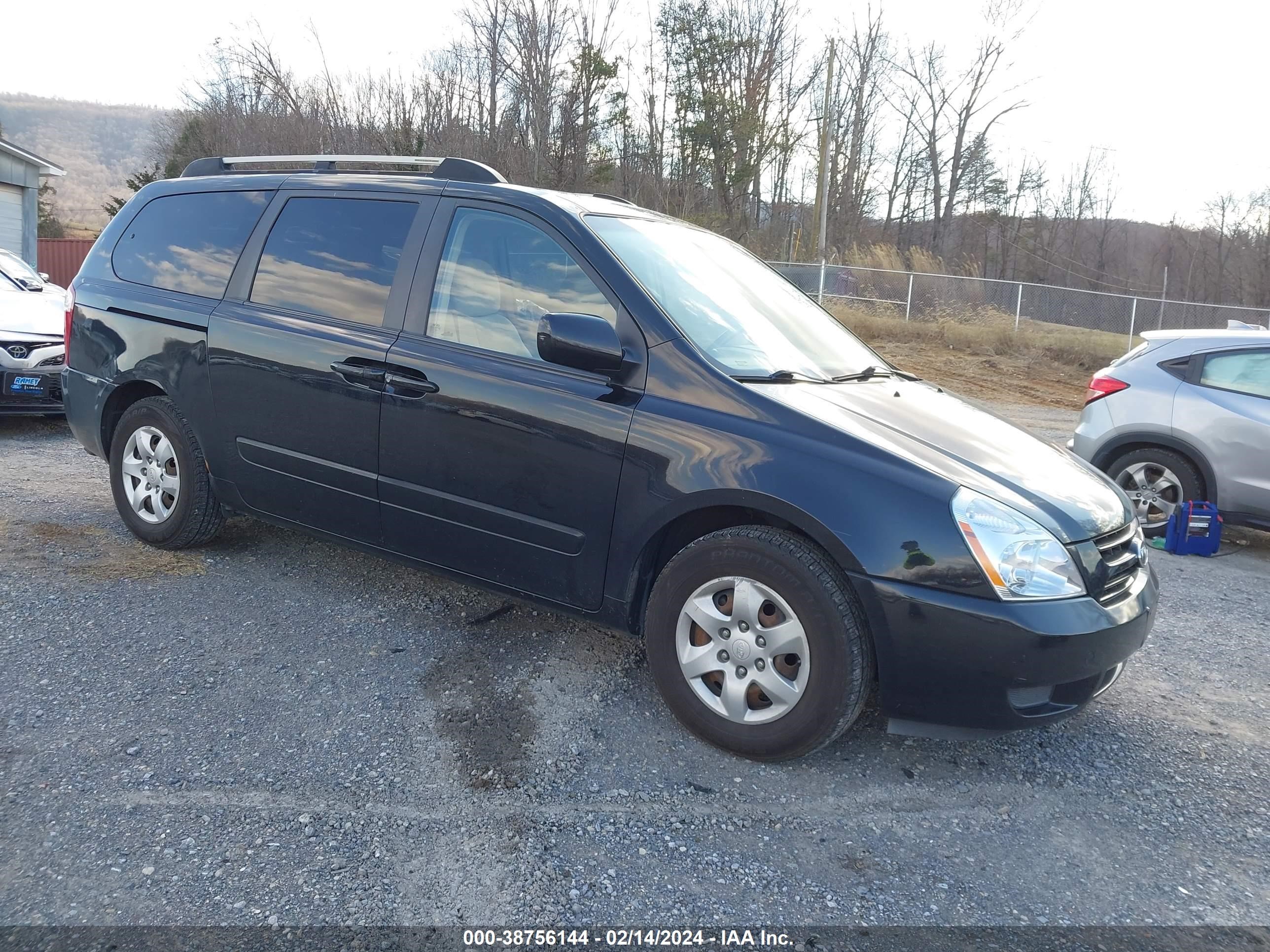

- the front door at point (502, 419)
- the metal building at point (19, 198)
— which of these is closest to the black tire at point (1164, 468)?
the front door at point (502, 419)

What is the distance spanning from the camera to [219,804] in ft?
9.33

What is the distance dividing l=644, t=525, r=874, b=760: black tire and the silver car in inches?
166

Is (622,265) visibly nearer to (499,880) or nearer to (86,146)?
(499,880)

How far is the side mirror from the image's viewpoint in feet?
11.0

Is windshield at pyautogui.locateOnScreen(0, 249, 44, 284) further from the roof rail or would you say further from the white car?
the roof rail

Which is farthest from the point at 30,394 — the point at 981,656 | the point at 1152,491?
the point at 1152,491

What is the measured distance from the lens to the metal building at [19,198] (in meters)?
25.2

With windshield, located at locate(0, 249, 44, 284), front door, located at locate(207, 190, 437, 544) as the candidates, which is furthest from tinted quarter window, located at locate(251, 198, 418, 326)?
windshield, located at locate(0, 249, 44, 284)

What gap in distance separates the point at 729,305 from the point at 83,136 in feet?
486

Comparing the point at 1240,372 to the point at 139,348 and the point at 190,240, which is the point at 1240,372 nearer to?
the point at 190,240

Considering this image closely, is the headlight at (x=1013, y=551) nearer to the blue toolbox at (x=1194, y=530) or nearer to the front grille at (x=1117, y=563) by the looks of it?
the front grille at (x=1117, y=563)

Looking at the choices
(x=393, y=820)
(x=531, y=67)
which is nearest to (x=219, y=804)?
(x=393, y=820)

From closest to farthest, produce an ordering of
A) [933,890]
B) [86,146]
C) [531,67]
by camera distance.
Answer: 1. [933,890]
2. [531,67]
3. [86,146]

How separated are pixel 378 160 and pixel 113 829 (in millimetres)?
3049
